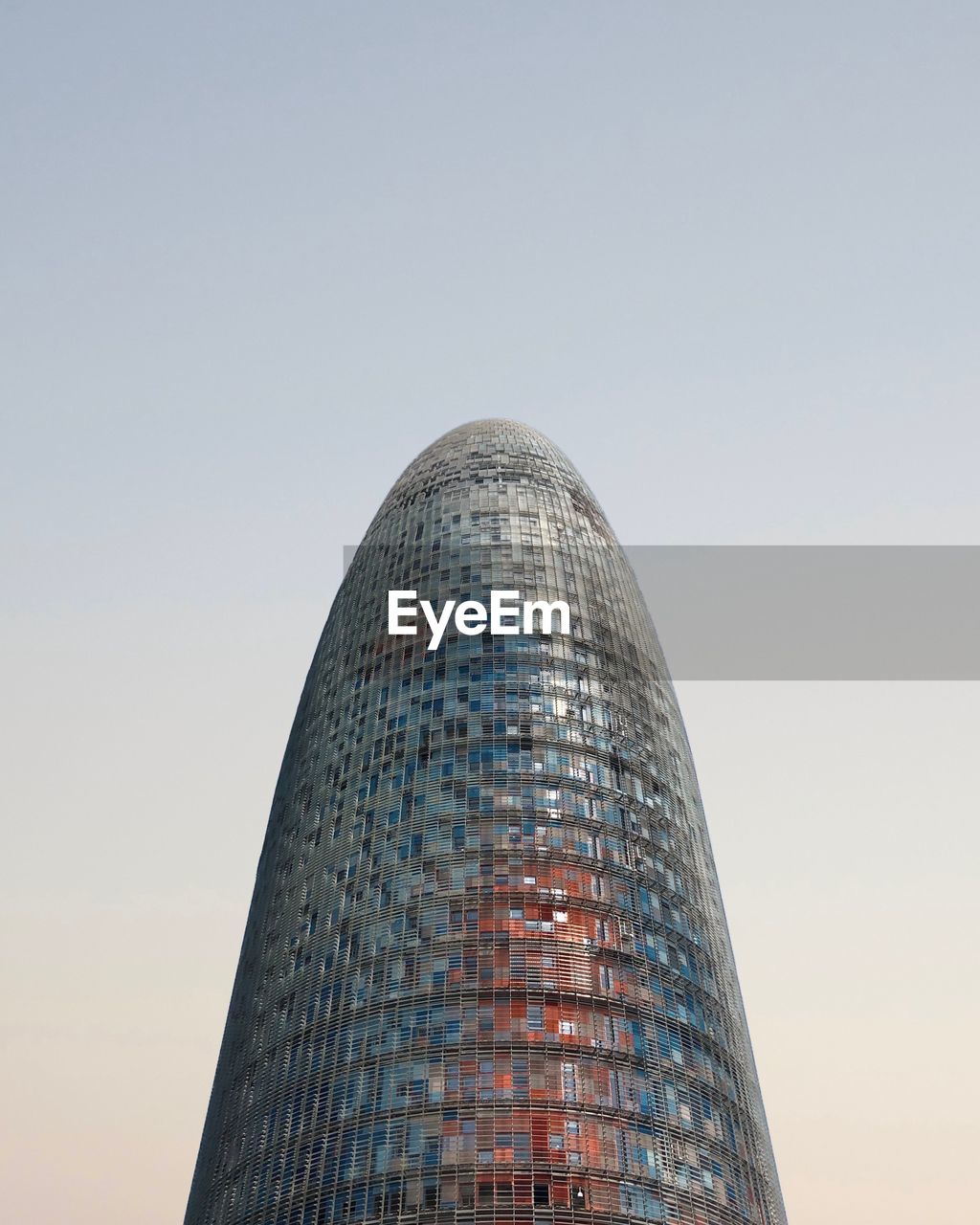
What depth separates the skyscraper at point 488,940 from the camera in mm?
138375

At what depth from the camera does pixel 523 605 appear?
184 m

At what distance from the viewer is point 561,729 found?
17225 cm

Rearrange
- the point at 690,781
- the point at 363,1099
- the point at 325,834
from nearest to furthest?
the point at 363,1099 < the point at 325,834 < the point at 690,781

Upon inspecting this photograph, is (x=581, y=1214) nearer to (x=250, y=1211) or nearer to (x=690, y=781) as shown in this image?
(x=250, y=1211)

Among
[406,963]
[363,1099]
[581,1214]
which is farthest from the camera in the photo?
[406,963]

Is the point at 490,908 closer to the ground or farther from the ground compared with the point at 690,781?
closer to the ground

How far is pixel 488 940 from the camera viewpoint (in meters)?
152

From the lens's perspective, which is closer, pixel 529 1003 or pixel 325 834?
pixel 529 1003

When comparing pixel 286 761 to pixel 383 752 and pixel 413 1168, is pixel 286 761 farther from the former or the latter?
pixel 413 1168

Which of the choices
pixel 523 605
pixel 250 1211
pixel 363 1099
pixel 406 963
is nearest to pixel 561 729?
pixel 523 605

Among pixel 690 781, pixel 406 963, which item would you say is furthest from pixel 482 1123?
pixel 690 781

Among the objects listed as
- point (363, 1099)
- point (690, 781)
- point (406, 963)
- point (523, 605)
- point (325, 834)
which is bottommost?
point (363, 1099)

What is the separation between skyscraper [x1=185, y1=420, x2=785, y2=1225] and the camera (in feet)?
454

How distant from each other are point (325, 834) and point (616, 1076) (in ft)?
145
